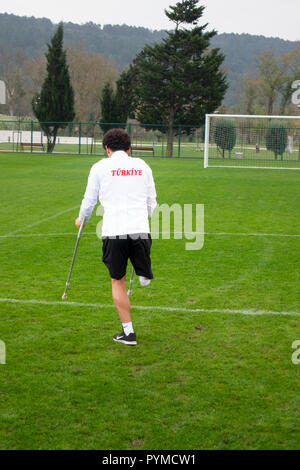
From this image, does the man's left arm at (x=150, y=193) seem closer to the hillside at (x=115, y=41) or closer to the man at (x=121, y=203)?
the man at (x=121, y=203)

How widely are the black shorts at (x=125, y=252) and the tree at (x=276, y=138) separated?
112ft

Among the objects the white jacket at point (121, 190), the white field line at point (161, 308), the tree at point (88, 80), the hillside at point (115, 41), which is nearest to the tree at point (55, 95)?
the white field line at point (161, 308)

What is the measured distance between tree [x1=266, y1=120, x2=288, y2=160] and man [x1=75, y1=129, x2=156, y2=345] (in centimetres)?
3414

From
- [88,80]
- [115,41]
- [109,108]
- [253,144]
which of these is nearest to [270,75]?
[88,80]

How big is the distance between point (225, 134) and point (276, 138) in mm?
3632

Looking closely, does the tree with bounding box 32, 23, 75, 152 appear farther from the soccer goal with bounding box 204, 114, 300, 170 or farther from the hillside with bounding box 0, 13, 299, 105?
the hillside with bounding box 0, 13, 299, 105

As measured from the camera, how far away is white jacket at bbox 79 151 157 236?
209 inches

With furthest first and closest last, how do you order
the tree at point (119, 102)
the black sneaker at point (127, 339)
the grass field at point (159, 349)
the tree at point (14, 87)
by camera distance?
the tree at point (14, 87) < the tree at point (119, 102) < the black sneaker at point (127, 339) < the grass field at point (159, 349)

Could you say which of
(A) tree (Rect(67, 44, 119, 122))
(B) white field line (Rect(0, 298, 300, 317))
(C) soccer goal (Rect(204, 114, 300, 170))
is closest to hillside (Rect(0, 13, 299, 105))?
(A) tree (Rect(67, 44, 119, 122))

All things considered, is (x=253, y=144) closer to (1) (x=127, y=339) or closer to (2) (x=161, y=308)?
(2) (x=161, y=308)

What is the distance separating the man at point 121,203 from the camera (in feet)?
17.4

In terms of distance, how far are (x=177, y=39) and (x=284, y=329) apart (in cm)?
4543

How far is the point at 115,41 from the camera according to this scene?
156375 mm
